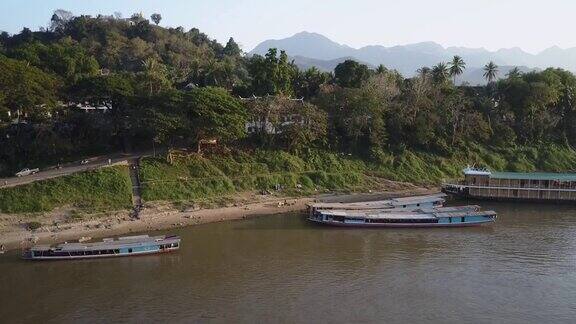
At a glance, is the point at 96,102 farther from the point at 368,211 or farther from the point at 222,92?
the point at 368,211

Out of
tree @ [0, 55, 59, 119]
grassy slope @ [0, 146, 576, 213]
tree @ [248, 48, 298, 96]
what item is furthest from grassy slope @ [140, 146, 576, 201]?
tree @ [248, 48, 298, 96]

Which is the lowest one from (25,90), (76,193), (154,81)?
(76,193)

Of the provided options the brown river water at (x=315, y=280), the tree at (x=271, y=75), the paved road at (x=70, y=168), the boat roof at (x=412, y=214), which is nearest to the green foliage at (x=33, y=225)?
the brown river water at (x=315, y=280)

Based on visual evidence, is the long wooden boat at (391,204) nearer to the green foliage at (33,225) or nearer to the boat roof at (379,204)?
the boat roof at (379,204)

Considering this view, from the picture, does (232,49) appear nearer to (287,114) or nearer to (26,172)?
(287,114)

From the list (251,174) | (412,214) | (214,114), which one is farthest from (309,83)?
(412,214)
